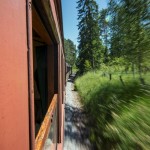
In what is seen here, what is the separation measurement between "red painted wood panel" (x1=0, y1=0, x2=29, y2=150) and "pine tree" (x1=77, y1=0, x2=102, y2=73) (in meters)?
24.9

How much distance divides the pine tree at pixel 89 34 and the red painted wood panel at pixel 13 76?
24.9 meters

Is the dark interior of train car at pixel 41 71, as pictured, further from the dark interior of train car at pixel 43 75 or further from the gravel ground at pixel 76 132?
the gravel ground at pixel 76 132

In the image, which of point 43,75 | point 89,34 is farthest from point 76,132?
point 89,34

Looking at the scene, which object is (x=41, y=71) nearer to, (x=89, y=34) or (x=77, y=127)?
(x=77, y=127)

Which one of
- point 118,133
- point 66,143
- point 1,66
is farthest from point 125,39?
point 1,66

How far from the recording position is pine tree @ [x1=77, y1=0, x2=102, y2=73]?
26234 mm

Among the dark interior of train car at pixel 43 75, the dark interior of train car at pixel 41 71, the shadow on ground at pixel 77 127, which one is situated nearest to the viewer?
the dark interior of train car at pixel 43 75

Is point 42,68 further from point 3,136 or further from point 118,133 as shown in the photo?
point 3,136

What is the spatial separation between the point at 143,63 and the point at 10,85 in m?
2.93

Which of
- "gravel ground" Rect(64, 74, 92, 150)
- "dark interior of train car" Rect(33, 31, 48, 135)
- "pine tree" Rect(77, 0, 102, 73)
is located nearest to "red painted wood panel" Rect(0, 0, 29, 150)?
"dark interior of train car" Rect(33, 31, 48, 135)

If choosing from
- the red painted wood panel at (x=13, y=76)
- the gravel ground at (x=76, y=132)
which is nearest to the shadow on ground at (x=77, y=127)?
the gravel ground at (x=76, y=132)

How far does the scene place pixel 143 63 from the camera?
314 cm

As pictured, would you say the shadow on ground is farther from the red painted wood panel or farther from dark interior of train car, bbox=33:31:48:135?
the red painted wood panel

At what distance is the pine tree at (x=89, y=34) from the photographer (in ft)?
86.1
